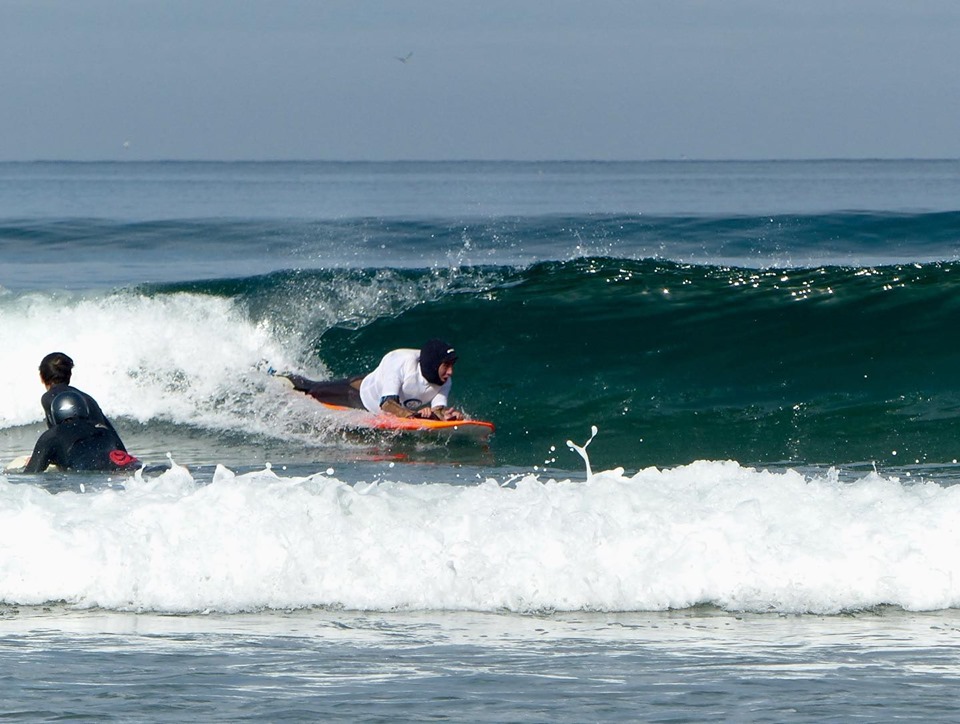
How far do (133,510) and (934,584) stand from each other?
390 cm

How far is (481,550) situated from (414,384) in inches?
238

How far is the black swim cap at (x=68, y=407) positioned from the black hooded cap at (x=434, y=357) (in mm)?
3408

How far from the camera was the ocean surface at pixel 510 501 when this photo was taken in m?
5.32

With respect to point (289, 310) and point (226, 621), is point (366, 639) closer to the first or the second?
point (226, 621)

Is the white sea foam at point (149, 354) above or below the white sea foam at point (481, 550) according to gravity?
above

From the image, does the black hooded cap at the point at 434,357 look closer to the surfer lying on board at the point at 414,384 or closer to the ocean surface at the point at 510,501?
the surfer lying on board at the point at 414,384

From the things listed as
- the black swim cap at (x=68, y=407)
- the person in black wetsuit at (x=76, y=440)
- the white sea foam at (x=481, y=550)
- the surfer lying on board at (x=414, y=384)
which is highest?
the surfer lying on board at (x=414, y=384)

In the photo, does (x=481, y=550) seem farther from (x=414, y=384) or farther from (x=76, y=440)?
(x=414, y=384)

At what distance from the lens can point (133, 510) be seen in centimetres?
710

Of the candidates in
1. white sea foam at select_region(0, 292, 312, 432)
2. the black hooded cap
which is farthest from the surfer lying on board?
white sea foam at select_region(0, 292, 312, 432)

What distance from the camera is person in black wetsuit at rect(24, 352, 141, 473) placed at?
31.0 feet

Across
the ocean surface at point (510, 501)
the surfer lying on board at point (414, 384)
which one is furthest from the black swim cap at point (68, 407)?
the surfer lying on board at point (414, 384)

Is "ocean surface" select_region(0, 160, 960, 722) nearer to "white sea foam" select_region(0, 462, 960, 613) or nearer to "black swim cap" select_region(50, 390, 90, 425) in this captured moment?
"white sea foam" select_region(0, 462, 960, 613)

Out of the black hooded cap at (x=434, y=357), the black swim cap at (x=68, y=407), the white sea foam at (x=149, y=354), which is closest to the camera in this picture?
the black swim cap at (x=68, y=407)
